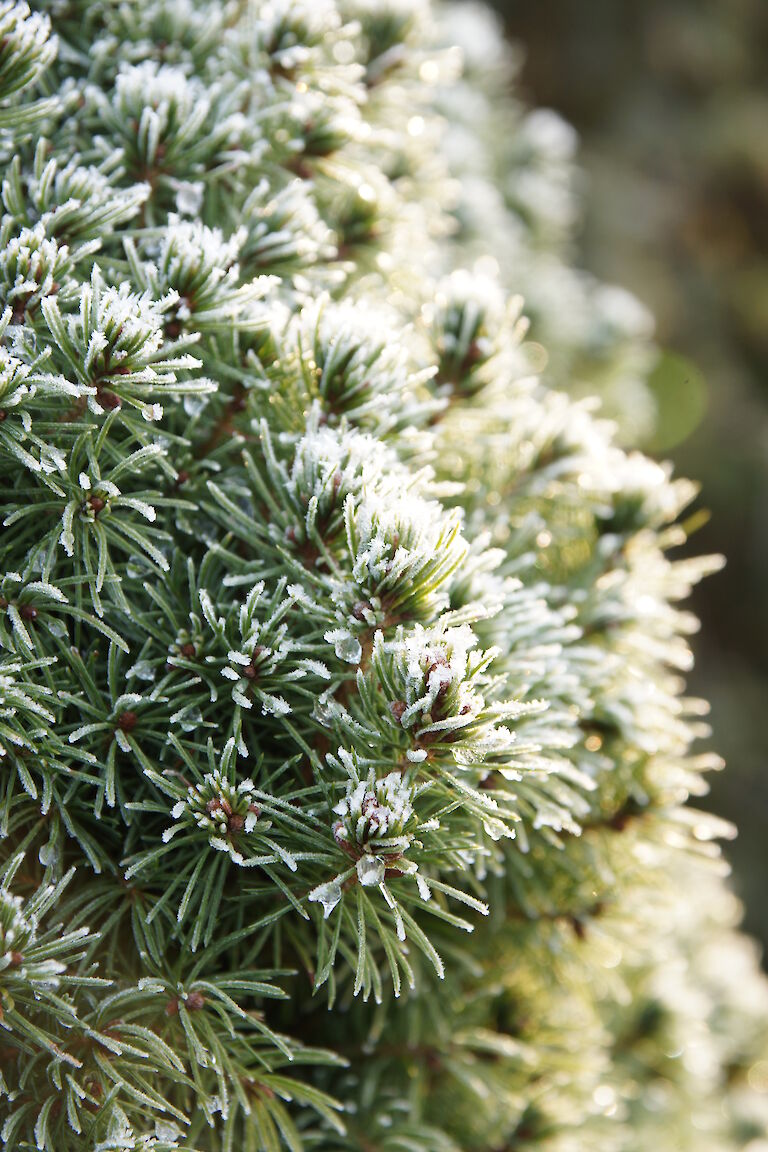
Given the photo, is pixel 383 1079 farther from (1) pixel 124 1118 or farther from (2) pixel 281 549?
(2) pixel 281 549

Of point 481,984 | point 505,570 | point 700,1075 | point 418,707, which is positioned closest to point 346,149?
point 505,570

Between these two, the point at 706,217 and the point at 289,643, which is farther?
the point at 706,217

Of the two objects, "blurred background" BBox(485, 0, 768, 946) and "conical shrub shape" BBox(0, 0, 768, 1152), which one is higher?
"blurred background" BBox(485, 0, 768, 946)

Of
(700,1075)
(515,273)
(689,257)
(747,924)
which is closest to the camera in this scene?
(700,1075)

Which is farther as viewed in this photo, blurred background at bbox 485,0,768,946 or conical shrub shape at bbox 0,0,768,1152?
blurred background at bbox 485,0,768,946
